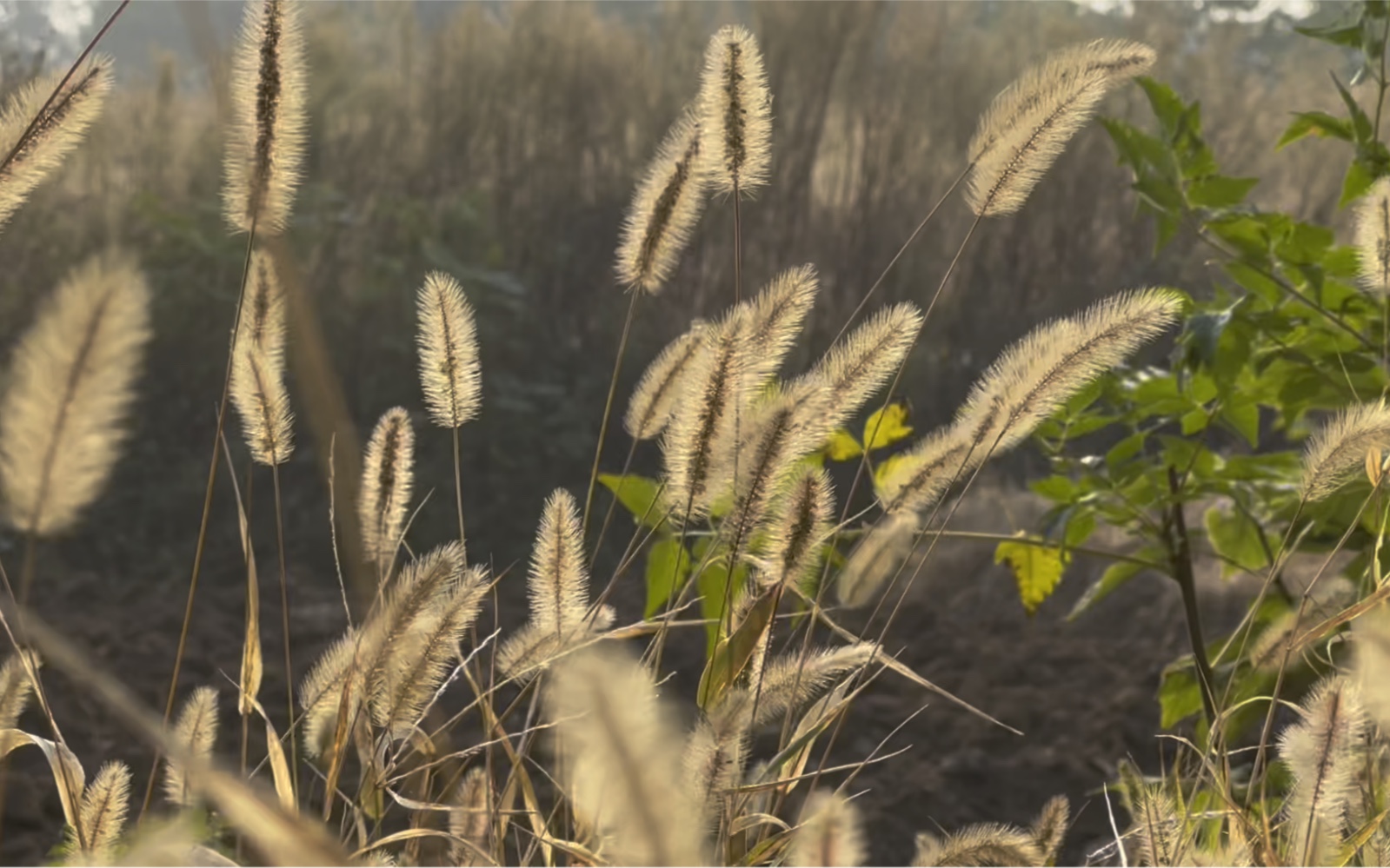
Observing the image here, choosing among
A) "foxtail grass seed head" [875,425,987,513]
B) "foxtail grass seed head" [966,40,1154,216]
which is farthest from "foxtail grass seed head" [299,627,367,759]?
"foxtail grass seed head" [966,40,1154,216]

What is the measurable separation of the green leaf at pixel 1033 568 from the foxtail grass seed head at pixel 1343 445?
564mm

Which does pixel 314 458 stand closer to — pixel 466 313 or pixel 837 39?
pixel 837 39

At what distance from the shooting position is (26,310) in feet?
12.0

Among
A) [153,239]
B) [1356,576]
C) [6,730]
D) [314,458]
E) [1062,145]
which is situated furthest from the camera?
[153,239]

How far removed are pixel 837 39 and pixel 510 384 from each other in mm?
1483

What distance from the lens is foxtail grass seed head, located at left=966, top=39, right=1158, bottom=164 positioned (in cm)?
72

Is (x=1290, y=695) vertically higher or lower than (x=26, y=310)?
higher

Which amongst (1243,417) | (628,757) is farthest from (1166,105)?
(628,757)

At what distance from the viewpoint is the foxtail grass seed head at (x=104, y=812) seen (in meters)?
0.57

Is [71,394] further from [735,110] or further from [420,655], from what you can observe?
[735,110]

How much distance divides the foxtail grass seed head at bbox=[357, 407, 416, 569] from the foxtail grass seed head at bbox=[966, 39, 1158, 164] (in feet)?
1.03

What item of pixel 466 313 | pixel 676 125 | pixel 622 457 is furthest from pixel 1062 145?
pixel 622 457

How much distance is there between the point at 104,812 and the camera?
1.92 ft

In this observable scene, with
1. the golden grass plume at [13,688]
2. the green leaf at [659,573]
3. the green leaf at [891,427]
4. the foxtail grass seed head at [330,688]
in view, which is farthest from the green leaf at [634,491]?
the golden grass plume at [13,688]
